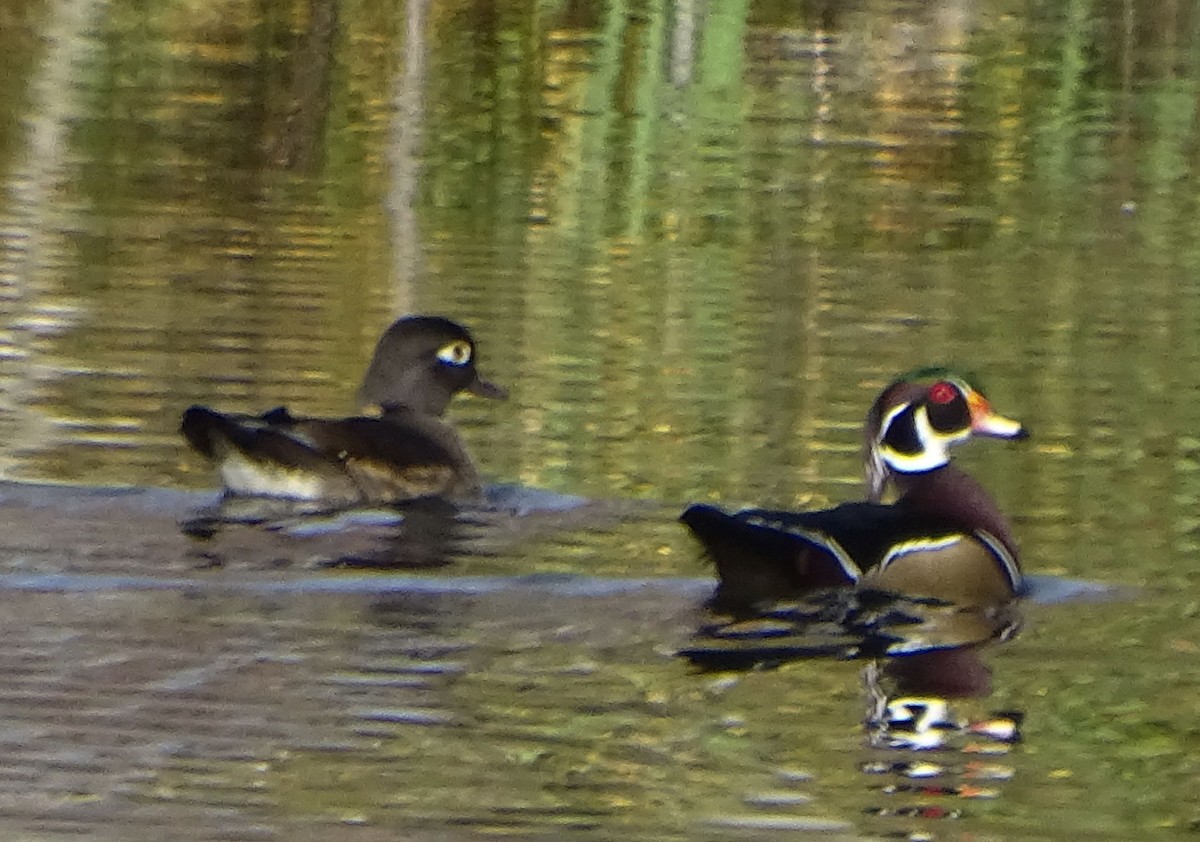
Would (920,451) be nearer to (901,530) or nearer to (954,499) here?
(954,499)

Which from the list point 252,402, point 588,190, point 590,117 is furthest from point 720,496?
point 590,117

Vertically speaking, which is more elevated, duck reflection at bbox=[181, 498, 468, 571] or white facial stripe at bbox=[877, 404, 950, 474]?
white facial stripe at bbox=[877, 404, 950, 474]

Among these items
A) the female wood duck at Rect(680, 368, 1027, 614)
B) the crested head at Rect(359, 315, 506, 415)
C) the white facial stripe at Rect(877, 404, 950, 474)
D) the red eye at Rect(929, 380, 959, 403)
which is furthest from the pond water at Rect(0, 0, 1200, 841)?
the red eye at Rect(929, 380, 959, 403)

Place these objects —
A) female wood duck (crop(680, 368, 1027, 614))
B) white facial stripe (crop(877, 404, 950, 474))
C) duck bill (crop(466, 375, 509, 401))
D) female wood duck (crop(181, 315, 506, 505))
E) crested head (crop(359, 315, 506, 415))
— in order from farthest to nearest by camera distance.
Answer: duck bill (crop(466, 375, 509, 401))
crested head (crop(359, 315, 506, 415))
female wood duck (crop(181, 315, 506, 505))
white facial stripe (crop(877, 404, 950, 474))
female wood duck (crop(680, 368, 1027, 614))

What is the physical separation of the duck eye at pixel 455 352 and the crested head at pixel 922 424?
214 centimetres

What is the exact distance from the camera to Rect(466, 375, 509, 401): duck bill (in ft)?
37.4

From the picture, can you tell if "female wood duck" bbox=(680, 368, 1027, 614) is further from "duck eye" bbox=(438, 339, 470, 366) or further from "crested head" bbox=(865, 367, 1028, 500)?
"duck eye" bbox=(438, 339, 470, 366)

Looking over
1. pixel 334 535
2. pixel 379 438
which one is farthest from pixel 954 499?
pixel 379 438

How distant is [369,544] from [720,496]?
4.19 feet

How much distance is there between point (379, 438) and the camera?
10.6 metres

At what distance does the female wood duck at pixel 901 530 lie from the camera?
8.67m

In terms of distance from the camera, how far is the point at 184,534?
9.50 m

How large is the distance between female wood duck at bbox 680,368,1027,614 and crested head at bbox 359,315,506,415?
2.14 metres

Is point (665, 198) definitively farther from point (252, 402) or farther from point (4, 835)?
point (4, 835)
